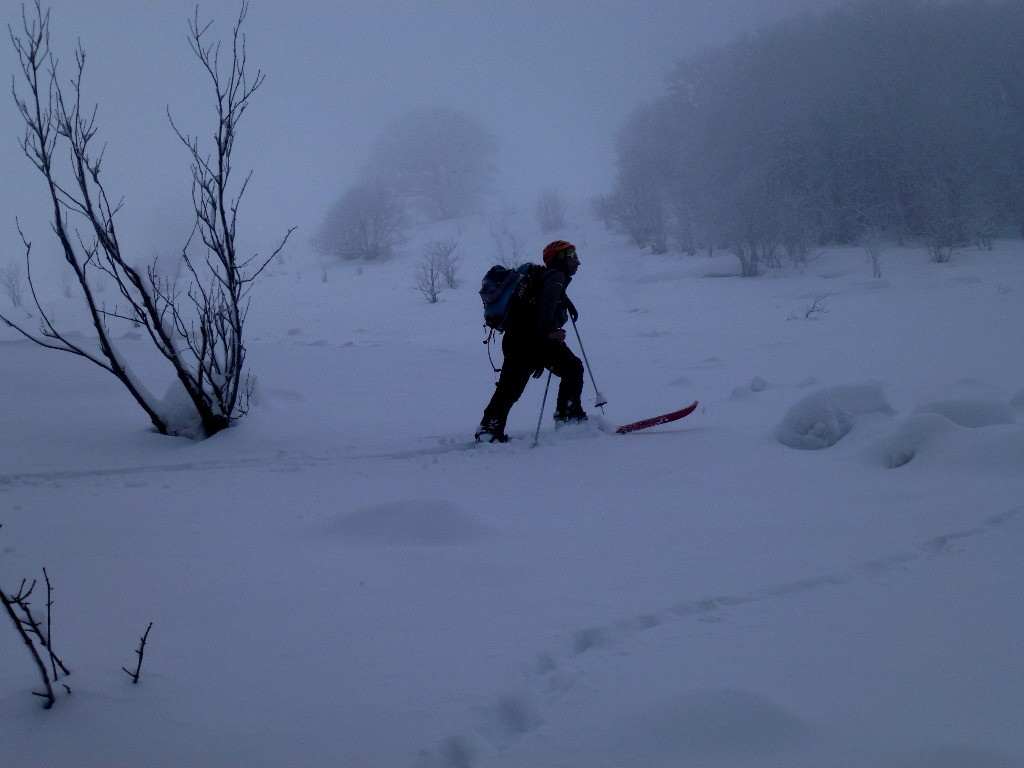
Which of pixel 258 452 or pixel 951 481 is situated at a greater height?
pixel 258 452

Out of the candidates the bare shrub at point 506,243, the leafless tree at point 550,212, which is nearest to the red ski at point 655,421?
the bare shrub at point 506,243

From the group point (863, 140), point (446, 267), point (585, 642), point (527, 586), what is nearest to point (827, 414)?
point (527, 586)

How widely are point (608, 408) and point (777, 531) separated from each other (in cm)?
367

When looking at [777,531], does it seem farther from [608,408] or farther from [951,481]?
[608,408]

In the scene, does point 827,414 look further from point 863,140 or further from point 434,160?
point 434,160

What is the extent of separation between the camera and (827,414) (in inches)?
153

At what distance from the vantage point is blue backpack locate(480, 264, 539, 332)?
181 inches

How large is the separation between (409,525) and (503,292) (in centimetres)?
245

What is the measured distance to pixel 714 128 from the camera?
20.3 metres

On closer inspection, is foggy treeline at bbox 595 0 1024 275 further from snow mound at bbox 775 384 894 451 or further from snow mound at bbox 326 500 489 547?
snow mound at bbox 326 500 489 547

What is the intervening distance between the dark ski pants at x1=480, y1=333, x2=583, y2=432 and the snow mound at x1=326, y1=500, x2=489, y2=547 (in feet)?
6.49

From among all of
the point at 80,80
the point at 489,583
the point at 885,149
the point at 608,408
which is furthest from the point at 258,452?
the point at 885,149

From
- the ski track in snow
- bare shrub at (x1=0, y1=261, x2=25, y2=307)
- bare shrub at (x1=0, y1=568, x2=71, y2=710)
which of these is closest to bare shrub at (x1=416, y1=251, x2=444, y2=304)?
bare shrub at (x1=0, y1=261, x2=25, y2=307)

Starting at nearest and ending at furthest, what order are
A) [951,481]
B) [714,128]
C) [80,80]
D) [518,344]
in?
[951,481] → [80,80] → [518,344] → [714,128]
